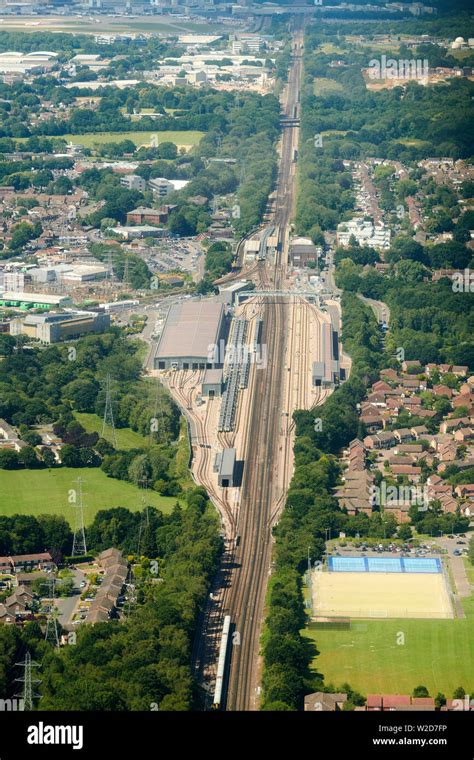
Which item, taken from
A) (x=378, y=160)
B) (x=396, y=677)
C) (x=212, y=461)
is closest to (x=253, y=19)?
(x=378, y=160)

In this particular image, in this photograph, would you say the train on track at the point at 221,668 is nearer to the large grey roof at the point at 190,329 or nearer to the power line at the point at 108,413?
the power line at the point at 108,413

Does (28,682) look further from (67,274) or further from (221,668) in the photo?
(67,274)

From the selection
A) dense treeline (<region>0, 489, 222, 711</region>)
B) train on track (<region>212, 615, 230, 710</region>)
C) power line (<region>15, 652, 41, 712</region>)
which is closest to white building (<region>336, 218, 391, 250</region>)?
dense treeline (<region>0, 489, 222, 711</region>)

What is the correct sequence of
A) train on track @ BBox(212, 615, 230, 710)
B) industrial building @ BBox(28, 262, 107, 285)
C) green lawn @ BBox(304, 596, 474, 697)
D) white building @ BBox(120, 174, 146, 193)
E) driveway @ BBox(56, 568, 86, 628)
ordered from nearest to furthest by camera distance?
train on track @ BBox(212, 615, 230, 710), green lawn @ BBox(304, 596, 474, 697), driveway @ BBox(56, 568, 86, 628), industrial building @ BBox(28, 262, 107, 285), white building @ BBox(120, 174, 146, 193)

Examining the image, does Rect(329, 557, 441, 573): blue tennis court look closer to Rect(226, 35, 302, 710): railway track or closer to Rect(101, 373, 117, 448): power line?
Rect(226, 35, 302, 710): railway track

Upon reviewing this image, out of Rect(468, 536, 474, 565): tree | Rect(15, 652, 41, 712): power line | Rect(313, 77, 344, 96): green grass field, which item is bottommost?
Rect(313, 77, 344, 96): green grass field

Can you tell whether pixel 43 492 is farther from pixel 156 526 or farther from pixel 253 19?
pixel 253 19

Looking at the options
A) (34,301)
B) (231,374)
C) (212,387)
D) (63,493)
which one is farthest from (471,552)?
(34,301)
